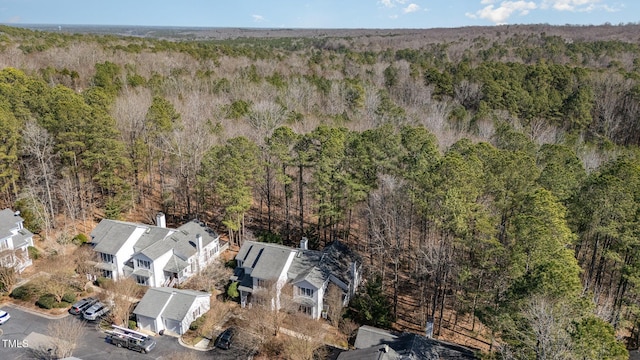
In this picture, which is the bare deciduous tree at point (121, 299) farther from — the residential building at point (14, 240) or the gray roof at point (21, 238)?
the gray roof at point (21, 238)

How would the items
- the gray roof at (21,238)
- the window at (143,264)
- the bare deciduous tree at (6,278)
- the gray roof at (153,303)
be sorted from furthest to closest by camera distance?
the gray roof at (21,238)
the window at (143,264)
the bare deciduous tree at (6,278)
the gray roof at (153,303)

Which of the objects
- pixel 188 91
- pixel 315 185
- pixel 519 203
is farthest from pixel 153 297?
pixel 188 91

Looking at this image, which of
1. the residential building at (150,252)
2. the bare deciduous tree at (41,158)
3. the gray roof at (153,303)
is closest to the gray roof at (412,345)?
the gray roof at (153,303)

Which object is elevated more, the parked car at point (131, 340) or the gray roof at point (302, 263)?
the gray roof at point (302, 263)

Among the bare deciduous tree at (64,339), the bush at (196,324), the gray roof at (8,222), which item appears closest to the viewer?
the bare deciduous tree at (64,339)

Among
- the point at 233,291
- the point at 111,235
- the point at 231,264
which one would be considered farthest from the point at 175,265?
the point at 111,235

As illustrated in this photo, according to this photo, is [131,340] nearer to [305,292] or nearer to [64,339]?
[64,339]

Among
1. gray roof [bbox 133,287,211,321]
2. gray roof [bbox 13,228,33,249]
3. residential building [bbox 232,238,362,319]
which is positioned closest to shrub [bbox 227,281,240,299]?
residential building [bbox 232,238,362,319]
